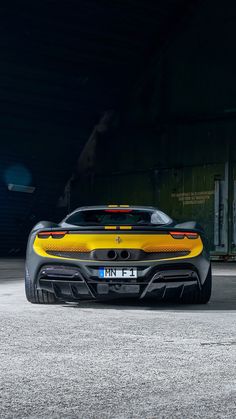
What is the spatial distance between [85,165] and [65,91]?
10.8 feet

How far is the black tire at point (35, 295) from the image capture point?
27.3ft

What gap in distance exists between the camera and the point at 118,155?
2483 centimetres

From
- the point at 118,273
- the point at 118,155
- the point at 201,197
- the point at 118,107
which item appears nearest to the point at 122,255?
the point at 118,273

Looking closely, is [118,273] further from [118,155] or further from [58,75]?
[118,155]

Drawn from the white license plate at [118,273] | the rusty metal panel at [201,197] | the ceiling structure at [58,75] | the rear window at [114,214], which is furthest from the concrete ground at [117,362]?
the ceiling structure at [58,75]

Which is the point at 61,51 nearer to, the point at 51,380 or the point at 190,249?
the point at 190,249

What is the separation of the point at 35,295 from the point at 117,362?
145 inches

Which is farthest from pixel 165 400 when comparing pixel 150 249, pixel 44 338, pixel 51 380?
pixel 150 249

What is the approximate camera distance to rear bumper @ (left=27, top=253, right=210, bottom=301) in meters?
7.90

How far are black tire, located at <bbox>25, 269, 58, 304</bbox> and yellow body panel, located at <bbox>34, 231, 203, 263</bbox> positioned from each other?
16.3 inches

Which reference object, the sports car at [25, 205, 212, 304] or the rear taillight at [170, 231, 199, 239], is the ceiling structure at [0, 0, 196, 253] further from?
the rear taillight at [170, 231, 199, 239]

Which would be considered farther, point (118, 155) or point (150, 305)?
point (118, 155)

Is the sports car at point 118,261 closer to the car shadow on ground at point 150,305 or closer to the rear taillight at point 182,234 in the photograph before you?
the rear taillight at point 182,234

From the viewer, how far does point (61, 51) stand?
71.3 feet
